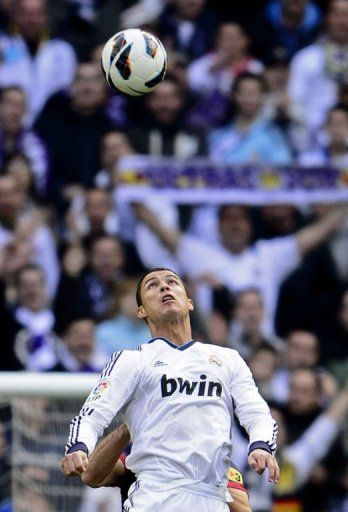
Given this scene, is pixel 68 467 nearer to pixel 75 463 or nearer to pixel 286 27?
pixel 75 463

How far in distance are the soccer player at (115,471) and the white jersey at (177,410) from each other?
9 cm

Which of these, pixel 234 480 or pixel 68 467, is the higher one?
pixel 68 467

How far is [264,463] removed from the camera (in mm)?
5434

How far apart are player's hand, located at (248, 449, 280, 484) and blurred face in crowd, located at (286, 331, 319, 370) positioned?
392 centimetres

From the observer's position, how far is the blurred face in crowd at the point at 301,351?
9398 mm

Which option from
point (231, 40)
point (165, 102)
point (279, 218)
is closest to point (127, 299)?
point (279, 218)

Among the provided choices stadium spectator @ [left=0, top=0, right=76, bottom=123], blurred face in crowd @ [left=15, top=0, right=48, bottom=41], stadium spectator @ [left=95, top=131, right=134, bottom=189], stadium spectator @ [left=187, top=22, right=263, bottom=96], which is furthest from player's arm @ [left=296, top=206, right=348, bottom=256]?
blurred face in crowd @ [left=15, top=0, right=48, bottom=41]

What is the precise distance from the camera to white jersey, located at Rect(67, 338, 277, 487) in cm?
566

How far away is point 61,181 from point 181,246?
107 cm

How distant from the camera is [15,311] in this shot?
952 cm

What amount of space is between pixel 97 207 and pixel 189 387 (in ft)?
13.6

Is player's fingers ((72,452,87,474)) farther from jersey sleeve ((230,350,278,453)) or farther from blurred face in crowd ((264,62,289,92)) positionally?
blurred face in crowd ((264,62,289,92))

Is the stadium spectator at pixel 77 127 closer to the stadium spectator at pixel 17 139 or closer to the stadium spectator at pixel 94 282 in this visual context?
the stadium spectator at pixel 17 139

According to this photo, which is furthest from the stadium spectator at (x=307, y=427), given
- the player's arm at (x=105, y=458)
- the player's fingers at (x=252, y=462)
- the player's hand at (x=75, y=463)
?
the player's hand at (x=75, y=463)
